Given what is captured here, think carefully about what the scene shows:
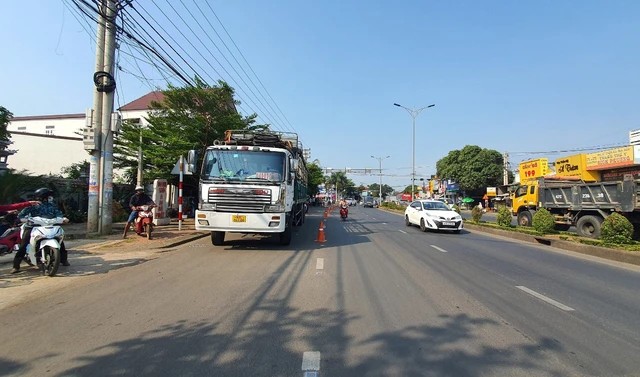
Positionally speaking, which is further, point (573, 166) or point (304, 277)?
point (573, 166)

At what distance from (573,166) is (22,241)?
36888 millimetres

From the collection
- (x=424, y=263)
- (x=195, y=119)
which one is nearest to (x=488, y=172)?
(x=195, y=119)

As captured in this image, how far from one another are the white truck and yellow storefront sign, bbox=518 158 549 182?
3004cm

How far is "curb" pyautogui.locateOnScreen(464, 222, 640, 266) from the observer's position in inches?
480

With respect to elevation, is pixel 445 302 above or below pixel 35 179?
below

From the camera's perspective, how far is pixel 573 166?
115ft

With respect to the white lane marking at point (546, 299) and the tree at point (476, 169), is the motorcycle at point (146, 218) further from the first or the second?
the tree at point (476, 169)

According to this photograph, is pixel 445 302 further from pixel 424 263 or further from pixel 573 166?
pixel 573 166

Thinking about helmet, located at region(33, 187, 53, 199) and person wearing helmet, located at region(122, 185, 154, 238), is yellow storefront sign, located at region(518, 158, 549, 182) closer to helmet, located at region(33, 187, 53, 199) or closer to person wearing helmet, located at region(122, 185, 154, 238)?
person wearing helmet, located at region(122, 185, 154, 238)

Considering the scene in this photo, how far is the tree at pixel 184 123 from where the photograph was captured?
20.9 meters

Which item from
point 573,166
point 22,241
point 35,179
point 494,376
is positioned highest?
point 573,166

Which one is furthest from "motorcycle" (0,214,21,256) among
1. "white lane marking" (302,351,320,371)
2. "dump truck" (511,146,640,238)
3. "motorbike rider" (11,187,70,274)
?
"dump truck" (511,146,640,238)

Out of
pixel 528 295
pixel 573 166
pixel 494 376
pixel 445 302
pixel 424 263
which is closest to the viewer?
pixel 494 376

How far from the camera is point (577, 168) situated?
34531mm
